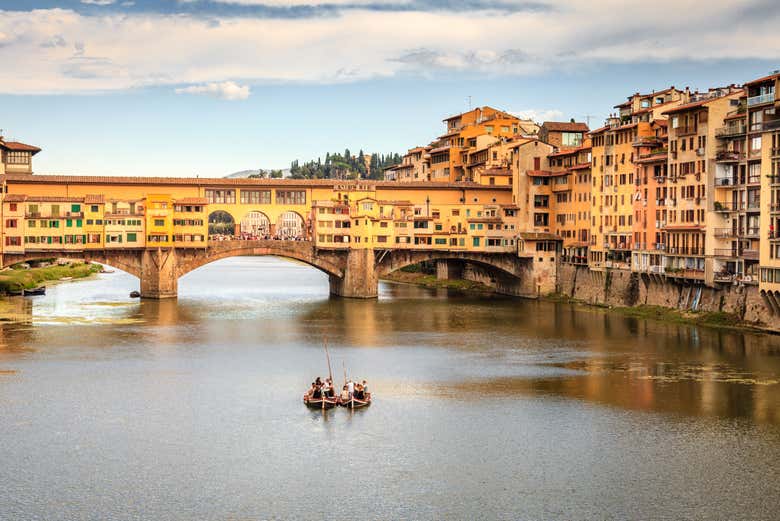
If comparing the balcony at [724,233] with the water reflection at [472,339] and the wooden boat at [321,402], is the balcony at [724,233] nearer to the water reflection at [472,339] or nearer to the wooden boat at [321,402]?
the water reflection at [472,339]

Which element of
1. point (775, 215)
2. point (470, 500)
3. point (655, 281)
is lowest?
point (470, 500)

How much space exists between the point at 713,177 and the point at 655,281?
9592 millimetres

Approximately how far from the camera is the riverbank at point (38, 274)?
90.5m

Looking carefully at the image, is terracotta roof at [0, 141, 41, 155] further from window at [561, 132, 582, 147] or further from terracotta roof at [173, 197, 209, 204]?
window at [561, 132, 582, 147]

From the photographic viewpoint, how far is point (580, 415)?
131 ft

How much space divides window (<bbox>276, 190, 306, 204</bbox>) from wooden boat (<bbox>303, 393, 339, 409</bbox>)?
160 feet

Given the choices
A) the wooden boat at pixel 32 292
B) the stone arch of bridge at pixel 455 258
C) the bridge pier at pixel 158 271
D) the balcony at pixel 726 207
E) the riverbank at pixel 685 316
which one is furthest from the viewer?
the wooden boat at pixel 32 292

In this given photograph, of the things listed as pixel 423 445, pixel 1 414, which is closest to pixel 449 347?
pixel 423 445

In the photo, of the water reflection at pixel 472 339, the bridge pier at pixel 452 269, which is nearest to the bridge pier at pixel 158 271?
the water reflection at pixel 472 339

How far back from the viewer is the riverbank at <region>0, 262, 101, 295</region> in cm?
9049

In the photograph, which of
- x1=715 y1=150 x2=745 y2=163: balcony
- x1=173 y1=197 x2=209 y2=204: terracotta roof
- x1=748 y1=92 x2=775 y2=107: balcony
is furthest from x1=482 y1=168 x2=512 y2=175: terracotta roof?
x1=748 y1=92 x2=775 y2=107: balcony

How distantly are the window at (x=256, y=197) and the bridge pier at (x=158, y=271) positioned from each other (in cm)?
873

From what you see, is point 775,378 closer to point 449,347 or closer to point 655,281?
point 449,347

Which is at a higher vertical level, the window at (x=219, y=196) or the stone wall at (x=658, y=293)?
the window at (x=219, y=196)
